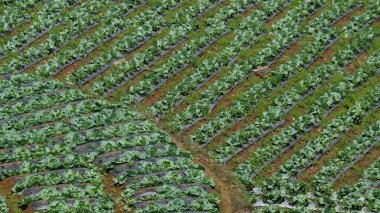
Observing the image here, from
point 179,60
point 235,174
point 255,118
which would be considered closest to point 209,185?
point 235,174

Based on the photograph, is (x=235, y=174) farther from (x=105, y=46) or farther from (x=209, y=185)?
(x=105, y=46)

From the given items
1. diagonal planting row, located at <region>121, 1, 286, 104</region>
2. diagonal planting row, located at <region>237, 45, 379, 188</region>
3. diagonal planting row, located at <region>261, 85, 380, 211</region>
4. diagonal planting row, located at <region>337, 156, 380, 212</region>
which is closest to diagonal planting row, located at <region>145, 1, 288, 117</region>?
diagonal planting row, located at <region>121, 1, 286, 104</region>

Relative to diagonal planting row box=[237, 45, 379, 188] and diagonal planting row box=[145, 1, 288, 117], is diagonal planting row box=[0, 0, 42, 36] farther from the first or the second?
diagonal planting row box=[237, 45, 379, 188]

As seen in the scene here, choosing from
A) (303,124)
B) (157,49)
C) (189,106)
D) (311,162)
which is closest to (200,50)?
(157,49)

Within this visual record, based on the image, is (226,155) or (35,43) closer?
(226,155)

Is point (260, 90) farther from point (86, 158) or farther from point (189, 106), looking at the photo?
point (86, 158)
